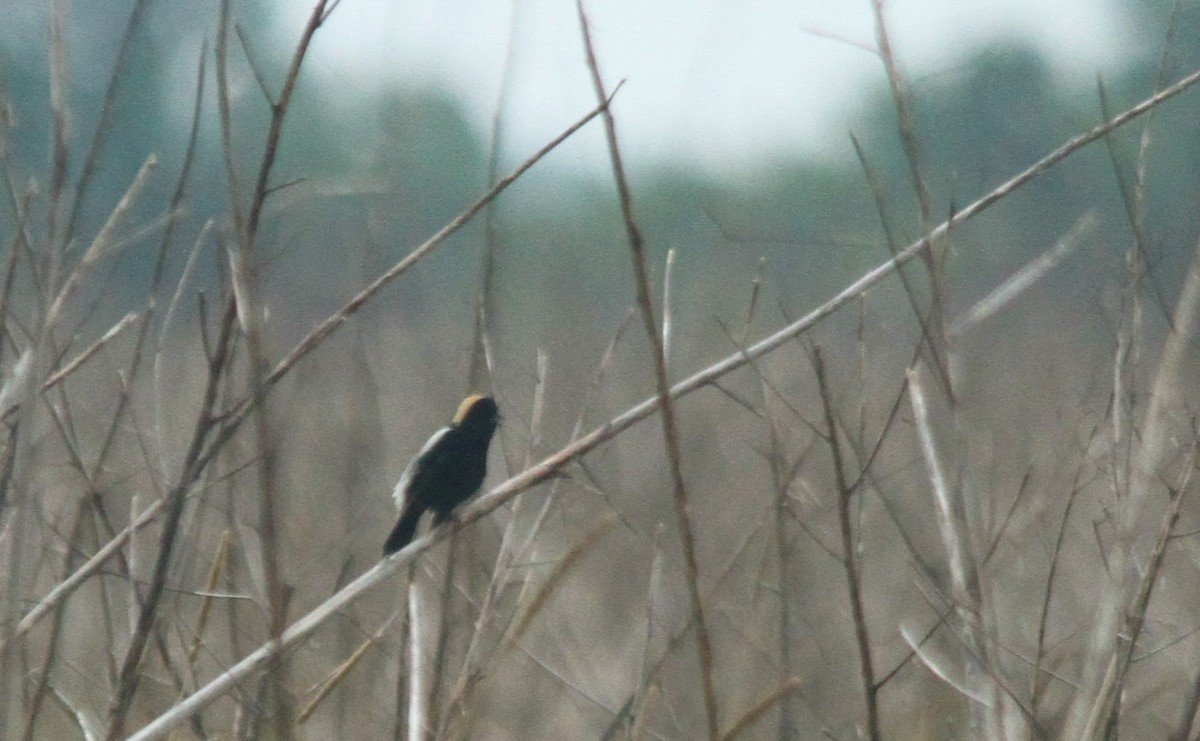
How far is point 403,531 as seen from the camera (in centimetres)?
414

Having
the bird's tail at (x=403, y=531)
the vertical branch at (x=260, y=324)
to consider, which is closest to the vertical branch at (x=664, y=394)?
the vertical branch at (x=260, y=324)

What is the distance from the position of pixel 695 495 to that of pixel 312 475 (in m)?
1.33

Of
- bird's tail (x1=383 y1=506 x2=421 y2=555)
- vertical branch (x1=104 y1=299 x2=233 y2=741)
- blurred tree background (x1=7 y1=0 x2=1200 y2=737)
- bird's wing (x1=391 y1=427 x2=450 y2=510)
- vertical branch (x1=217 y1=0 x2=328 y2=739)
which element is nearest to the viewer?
A: vertical branch (x1=217 y1=0 x2=328 y2=739)

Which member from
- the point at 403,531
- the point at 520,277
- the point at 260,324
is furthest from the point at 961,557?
the point at 520,277

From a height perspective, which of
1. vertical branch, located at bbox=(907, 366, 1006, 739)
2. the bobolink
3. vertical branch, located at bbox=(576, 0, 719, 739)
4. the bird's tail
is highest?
vertical branch, located at bbox=(576, 0, 719, 739)

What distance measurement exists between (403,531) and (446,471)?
0.25 meters

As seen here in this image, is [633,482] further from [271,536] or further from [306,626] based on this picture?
[271,536]

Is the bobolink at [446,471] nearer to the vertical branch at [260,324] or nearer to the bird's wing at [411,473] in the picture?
the bird's wing at [411,473]

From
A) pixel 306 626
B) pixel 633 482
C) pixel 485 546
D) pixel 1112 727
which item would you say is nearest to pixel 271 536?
pixel 306 626

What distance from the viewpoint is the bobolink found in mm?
4133

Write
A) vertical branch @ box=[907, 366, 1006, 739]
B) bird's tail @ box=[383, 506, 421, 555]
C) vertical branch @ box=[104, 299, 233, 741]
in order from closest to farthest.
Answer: vertical branch @ box=[104, 299, 233, 741] → vertical branch @ box=[907, 366, 1006, 739] → bird's tail @ box=[383, 506, 421, 555]

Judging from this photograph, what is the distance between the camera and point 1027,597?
17.6ft

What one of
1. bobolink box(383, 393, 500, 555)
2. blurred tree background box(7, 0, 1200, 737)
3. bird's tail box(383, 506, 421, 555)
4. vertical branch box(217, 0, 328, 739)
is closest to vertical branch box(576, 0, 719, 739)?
vertical branch box(217, 0, 328, 739)

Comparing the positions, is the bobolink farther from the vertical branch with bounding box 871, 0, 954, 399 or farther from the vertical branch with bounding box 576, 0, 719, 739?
the vertical branch with bounding box 576, 0, 719, 739
